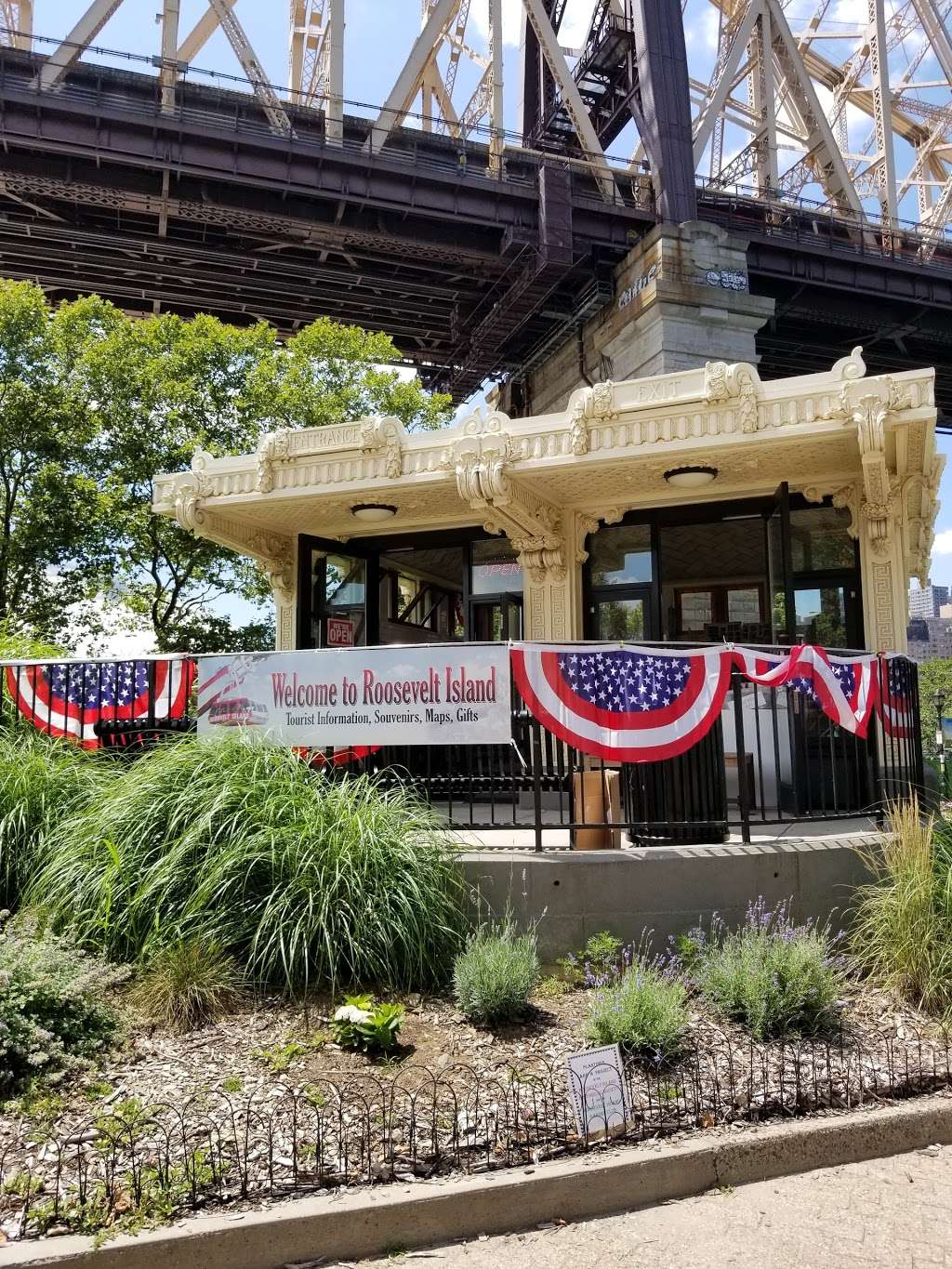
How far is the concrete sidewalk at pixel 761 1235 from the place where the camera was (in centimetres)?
330

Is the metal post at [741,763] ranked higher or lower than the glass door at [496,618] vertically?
lower

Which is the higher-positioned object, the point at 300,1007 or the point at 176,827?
the point at 176,827

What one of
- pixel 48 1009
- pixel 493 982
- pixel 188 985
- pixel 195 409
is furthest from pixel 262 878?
pixel 195 409

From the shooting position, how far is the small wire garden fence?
338 cm

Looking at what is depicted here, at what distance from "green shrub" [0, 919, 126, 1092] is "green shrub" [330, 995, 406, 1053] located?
122 cm

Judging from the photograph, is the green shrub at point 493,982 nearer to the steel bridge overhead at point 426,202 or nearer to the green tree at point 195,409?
the green tree at point 195,409

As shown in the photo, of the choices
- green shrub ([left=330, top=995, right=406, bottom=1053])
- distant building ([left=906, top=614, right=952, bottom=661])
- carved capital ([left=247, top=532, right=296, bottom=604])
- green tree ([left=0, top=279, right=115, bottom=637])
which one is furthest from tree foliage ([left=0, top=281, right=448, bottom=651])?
distant building ([left=906, top=614, right=952, bottom=661])

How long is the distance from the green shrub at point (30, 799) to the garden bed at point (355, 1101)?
6.66ft

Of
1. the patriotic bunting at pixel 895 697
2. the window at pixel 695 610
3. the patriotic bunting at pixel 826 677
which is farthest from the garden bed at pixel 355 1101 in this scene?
the window at pixel 695 610

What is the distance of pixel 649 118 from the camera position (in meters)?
27.7

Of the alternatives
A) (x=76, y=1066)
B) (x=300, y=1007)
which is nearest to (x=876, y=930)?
(x=300, y=1007)

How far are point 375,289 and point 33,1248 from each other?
101 feet

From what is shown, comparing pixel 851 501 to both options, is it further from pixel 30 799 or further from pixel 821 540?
pixel 30 799

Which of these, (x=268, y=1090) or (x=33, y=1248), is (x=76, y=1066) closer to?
(x=268, y=1090)
